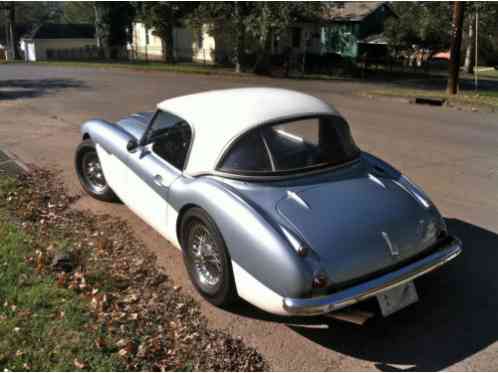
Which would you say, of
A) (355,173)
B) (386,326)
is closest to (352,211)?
(355,173)

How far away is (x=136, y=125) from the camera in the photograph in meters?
5.26

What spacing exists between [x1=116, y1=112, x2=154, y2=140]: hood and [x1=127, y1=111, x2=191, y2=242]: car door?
15.0 inches

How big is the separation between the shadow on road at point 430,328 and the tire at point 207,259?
0.26 metres

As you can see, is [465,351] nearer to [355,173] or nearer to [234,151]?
[355,173]

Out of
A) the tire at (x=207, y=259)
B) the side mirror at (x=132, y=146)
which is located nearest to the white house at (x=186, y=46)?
the side mirror at (x=132, y=146)

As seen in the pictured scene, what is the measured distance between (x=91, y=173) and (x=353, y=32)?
3519 centimetres

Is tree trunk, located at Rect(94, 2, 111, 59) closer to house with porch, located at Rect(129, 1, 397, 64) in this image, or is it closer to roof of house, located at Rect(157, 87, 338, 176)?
house with porch, located at Rect(129, 1, 397, 64)

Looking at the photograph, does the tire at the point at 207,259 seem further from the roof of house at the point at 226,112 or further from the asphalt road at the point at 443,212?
the roof of house at the point at 226,112

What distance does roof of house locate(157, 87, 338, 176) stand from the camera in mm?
3780

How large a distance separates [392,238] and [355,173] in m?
0.79

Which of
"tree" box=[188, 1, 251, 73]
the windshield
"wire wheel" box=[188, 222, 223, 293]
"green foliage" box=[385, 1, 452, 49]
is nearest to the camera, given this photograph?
"wire wheel" box=[188, 222, 223, 293]

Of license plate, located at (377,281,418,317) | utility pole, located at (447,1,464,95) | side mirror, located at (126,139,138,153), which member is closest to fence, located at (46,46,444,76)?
utility pole, located at (447,1,464,95)

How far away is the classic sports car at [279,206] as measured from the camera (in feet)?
10.1

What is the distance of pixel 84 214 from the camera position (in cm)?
534
